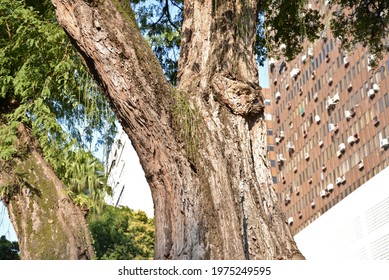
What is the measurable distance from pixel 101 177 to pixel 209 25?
195 centimetres

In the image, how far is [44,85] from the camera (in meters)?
8.16

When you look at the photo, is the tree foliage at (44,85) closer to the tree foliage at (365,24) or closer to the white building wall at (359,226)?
the tree foliage at (365,24)

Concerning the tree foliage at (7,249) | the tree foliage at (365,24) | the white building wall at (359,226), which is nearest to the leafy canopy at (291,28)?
the tree foliage at (365,24)

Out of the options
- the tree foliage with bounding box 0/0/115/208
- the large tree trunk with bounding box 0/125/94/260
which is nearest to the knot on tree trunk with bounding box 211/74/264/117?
the tree foliage with bounding box 0/0/115/208

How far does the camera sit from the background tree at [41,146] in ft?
26.7

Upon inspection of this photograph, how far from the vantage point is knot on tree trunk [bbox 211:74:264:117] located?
5.55 meters

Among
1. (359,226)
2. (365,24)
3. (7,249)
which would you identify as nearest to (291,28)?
(365,24)

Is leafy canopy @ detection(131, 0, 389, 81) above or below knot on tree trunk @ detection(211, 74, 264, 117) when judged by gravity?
above

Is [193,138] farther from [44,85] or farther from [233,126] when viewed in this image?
[44,85]

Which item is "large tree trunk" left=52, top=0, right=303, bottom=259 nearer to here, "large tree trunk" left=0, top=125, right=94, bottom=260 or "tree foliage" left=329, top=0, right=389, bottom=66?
"large tree trunk" left=0, top=125, right=94, bottom=260

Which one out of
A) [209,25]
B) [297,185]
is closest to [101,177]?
[209,25]

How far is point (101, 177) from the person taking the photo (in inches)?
280

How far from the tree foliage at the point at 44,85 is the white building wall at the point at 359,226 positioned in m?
19.1

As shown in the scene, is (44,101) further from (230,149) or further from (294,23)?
(230,149)
